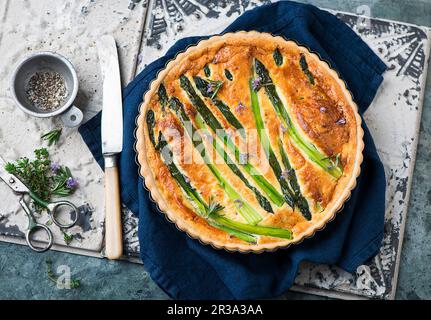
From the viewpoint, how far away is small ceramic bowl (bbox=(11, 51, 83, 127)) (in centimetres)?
346

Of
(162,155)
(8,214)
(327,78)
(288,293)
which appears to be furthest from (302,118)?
(8,214)

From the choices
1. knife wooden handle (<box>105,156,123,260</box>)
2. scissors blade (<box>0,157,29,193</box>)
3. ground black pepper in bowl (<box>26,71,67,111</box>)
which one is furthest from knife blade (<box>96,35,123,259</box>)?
scissors blade (<box>0,157,29,193</box>)

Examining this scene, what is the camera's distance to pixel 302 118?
10.8 ft

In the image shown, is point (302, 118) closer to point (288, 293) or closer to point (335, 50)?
point (335, 50)

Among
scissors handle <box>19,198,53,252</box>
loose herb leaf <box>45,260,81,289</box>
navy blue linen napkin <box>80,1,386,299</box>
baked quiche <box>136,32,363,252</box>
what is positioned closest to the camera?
baked quiche <box>136,32,363,252</box>

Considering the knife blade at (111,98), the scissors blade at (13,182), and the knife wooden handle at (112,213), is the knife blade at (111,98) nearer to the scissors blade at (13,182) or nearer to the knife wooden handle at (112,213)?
the knife wooden handle at (112,213)

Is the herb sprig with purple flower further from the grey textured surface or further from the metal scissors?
the grey textured surface

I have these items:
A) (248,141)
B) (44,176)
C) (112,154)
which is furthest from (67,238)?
(248,141)

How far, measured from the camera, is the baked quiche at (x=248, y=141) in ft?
10.7

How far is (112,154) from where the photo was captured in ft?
11.3

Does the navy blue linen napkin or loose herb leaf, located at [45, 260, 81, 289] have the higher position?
the navy blue linen napkin

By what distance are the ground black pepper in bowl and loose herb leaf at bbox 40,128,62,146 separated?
144 mm

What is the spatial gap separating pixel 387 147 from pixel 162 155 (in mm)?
1356

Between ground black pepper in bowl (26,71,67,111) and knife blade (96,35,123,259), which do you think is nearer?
knife blade (96,35,123,259)
